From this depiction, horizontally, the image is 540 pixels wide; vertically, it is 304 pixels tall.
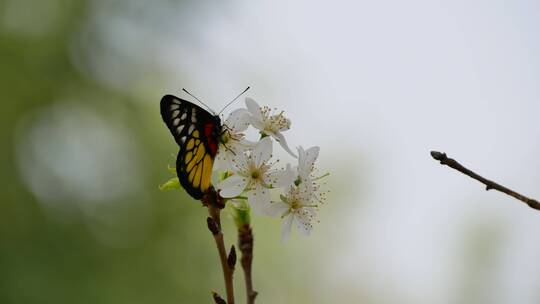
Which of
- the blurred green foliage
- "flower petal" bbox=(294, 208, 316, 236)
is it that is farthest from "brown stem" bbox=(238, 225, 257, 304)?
the blurred green foliage

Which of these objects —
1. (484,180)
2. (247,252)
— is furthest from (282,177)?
(484,180)

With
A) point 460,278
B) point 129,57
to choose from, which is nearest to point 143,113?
point 129,57

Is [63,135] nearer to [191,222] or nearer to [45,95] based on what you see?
[45,95]

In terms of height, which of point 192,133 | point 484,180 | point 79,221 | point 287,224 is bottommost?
point 484,180

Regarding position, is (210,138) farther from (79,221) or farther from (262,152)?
(79,221)

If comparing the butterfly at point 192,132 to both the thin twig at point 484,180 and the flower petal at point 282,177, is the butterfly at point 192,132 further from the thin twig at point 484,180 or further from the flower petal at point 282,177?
the thin twig at point 484,180

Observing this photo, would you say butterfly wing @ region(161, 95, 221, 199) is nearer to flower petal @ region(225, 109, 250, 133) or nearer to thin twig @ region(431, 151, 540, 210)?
flower petal @ region(225, 109, 250, 133)

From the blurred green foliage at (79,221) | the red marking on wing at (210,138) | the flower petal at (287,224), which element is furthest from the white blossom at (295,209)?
the blurred green foliage at (79,221)
